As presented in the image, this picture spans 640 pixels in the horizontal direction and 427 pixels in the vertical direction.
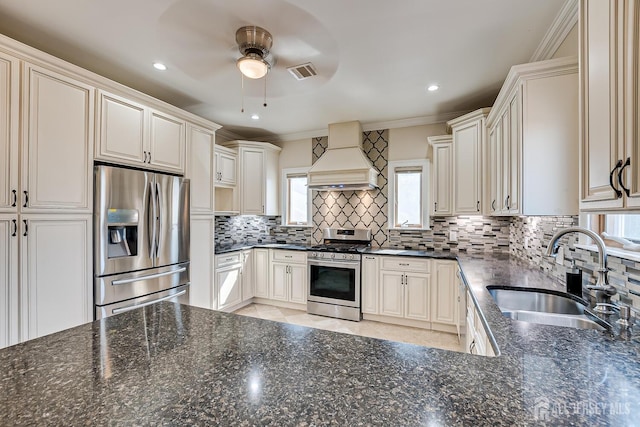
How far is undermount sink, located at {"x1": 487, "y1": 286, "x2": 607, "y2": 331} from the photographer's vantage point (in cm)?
138

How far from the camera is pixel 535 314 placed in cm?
152

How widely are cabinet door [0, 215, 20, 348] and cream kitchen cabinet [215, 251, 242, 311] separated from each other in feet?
5.98

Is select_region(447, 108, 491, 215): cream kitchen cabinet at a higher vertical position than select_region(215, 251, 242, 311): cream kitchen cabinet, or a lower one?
higher

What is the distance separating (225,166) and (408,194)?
2660 millimetres

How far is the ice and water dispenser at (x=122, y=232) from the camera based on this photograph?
2.28 meters

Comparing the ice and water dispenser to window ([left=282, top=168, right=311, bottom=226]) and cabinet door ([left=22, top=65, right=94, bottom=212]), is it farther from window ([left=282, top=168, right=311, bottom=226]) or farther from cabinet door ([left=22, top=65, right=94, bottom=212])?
window ([left=282, top=168, right=311, bottom=226])

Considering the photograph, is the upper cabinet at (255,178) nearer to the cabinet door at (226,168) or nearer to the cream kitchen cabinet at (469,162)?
the cabinet door at (226,168)

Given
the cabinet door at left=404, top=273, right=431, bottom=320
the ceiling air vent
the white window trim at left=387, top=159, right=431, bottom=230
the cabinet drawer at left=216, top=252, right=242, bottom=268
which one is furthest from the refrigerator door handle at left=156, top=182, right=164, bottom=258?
the white window trim at left=387, top=159, right=431, bottom=230

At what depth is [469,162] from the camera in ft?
10.2

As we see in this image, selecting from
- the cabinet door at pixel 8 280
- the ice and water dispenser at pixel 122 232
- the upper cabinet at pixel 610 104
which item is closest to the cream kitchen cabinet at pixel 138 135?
the ice and water dispenser at pixel 122 232

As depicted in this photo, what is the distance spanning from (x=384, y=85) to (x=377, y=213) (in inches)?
72.5

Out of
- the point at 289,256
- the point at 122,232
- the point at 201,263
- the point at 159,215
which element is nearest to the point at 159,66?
the point at 159,215

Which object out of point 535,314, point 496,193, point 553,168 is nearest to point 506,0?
point 553,168

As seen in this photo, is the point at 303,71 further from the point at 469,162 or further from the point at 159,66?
the point at 469,162
